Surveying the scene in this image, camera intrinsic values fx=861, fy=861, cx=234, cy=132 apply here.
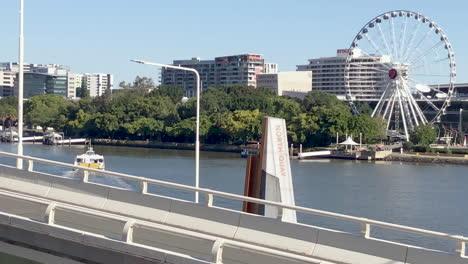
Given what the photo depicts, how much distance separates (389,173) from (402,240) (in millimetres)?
34804

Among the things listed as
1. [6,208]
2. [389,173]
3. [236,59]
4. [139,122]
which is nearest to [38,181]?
[6,208]

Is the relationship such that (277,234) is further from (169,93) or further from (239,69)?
(239,69)

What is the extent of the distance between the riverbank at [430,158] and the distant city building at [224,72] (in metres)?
90.9

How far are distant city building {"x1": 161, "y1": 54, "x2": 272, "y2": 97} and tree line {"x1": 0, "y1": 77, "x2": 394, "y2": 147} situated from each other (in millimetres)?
49296

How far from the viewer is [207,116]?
97.8 metres

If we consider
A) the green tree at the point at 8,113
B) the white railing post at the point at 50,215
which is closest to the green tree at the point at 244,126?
the green tree at the point at 8,113

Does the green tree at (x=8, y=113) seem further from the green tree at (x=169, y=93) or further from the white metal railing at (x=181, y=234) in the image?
the white metal railing at (x=181, y=234)

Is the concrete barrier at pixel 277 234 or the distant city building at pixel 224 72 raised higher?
the distant city building at pixel 224 72

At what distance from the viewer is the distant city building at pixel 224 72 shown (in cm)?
17262

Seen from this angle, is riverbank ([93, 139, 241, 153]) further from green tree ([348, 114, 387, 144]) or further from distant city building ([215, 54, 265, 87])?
distant city building ([215, 54, 265, 87])

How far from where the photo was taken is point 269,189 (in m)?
12.9

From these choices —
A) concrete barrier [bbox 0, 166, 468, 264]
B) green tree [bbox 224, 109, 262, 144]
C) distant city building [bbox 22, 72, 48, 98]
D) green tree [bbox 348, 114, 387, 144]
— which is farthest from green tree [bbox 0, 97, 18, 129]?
concrete barrier [bbox 0, 166, 468, 264]

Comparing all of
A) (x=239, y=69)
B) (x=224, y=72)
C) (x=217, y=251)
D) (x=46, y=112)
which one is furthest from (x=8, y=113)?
(x=217, y=251)

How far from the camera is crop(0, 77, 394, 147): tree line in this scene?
86.1 m
